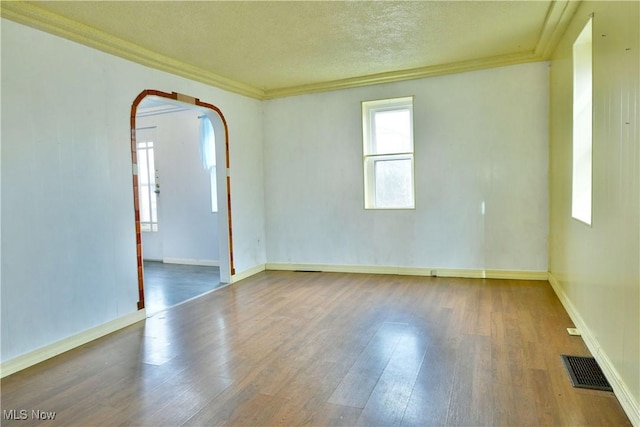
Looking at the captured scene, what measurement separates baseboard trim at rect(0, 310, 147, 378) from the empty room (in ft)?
0.06

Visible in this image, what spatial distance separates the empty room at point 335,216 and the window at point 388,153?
3 centimetres

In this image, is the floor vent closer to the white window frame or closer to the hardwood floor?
the hardwood floor

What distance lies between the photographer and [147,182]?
7.04 meters

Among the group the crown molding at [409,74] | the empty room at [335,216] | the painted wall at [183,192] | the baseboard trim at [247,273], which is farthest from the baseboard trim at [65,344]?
the crown molding at [409,74]

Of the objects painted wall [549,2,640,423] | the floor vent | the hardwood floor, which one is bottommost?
the hardwood floor

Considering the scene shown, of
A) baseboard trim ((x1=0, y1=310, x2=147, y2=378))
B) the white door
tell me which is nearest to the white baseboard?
the white door

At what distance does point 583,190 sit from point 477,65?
2.11 m

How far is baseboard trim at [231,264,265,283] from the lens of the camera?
17.0 ft

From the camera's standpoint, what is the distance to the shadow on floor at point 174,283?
14.4 feet

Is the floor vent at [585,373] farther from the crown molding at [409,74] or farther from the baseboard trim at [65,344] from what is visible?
the baseboard trim at [65,344]

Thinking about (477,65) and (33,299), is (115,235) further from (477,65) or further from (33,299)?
(477,65)

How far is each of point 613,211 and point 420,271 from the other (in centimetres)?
301

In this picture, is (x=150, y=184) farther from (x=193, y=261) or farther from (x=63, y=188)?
(x=63, y=188)

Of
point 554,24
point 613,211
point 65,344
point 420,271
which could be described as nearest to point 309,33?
point 554,24
